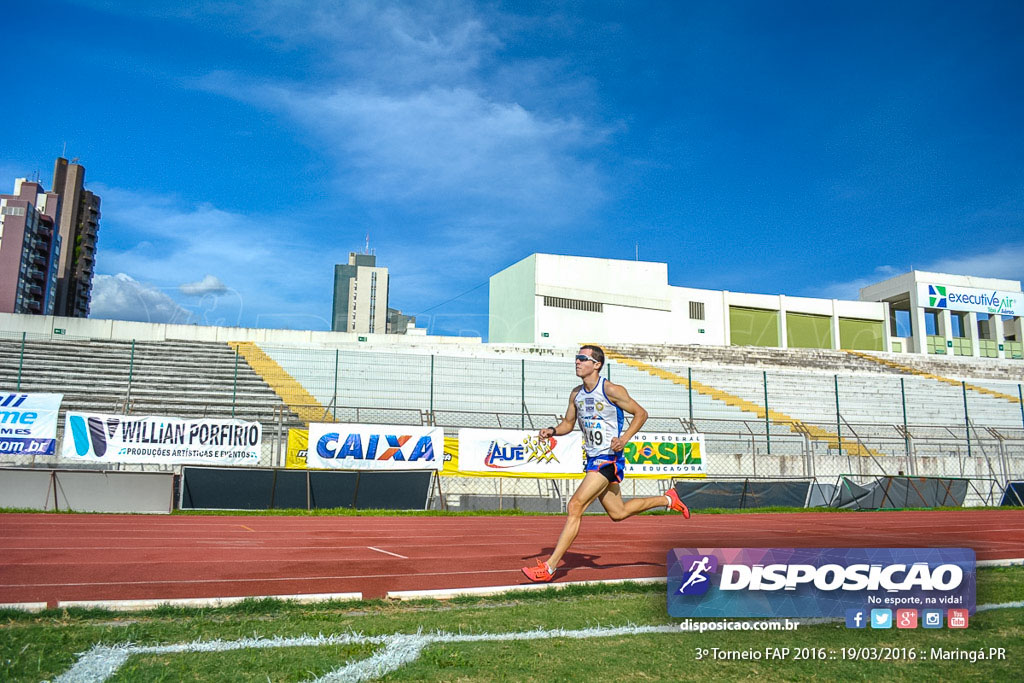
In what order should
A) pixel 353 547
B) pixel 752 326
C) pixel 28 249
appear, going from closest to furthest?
1. pixel 353 547
2. pixel 752 326
3. pixel 28 249

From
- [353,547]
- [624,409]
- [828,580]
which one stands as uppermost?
[624,409]

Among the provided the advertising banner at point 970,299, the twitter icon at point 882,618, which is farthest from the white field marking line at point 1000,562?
the advertising banner at point 970,299

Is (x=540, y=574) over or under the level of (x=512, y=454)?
under

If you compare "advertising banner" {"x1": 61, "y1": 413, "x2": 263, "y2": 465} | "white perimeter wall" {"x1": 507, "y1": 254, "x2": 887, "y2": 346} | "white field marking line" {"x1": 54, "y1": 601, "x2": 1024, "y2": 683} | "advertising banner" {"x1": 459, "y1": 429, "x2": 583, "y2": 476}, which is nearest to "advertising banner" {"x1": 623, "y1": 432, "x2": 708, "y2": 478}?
"advertising banner" {"x1": 459, "y1": 429, "x2": 583, "y2": 476}

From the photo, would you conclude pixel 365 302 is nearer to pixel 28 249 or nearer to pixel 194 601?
pixel 28 249

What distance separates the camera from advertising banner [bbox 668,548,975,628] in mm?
3637

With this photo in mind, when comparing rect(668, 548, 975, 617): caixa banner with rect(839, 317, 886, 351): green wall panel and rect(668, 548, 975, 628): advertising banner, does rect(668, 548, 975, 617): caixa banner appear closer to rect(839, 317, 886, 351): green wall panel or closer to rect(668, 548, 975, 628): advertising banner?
rect(668, 548, 975, 628): advertising banner

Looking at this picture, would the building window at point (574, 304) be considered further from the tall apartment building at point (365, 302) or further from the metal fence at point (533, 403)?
the tall apartment building at point (365, 302)

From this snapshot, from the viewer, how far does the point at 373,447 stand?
57.5ft

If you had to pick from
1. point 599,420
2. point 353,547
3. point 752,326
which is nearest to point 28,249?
point 752,326

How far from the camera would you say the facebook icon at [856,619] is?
12.3 feet

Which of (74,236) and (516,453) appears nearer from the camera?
(516,453)

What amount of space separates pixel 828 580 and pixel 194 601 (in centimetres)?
381

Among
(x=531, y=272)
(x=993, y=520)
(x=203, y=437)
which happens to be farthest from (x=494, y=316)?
(x=993, y=520)
